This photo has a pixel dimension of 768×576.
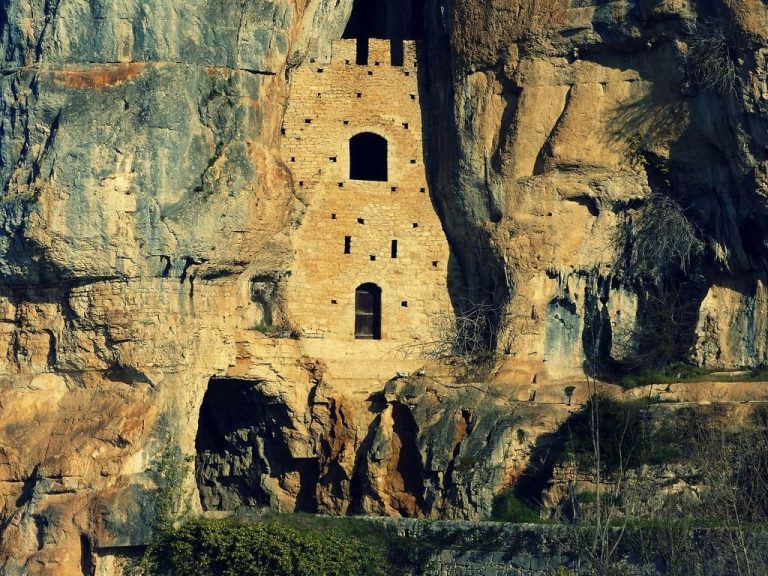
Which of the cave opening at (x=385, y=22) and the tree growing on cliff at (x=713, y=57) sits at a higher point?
the cave opening at (x=385, y=22)

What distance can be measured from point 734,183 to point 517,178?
4.19m

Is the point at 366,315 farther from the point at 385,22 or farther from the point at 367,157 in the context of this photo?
the point at 385,22

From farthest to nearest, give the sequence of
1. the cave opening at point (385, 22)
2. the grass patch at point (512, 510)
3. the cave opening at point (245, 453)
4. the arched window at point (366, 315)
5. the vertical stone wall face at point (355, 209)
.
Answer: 1. the cave opening at point (385, 22)
2. the arched window at point (366, 315)
3. the vertical stone wall face at point (355, 209)
4. the cave opening at point (245, 453)
5. the grass patch at point (512, 510)

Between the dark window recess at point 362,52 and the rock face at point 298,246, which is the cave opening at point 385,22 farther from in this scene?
the rock face at point 298,246

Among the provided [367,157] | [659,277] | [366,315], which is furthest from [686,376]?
[367,157]

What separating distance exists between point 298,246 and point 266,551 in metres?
7.73

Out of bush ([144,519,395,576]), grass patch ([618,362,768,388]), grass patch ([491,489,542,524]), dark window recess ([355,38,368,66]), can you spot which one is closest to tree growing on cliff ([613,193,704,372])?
grass patch ([618,362,768,388])

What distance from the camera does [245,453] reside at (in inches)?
1714

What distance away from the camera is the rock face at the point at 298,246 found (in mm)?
40094

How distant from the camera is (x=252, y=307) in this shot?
43000 mm

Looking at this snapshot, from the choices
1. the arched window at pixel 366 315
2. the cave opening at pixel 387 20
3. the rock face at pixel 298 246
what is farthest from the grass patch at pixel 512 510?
the cave opening at pixel 387 20

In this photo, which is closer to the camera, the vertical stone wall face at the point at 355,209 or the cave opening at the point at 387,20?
the vertical stone wall face at the point at 355,209

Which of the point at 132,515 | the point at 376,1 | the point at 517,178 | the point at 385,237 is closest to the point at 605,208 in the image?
the point at 517,178

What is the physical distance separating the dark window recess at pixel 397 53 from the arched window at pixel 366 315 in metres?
4.65
